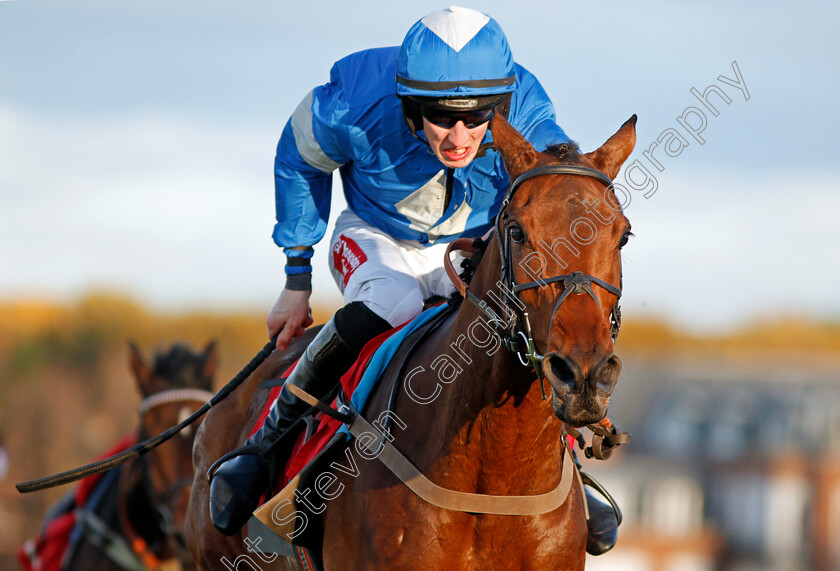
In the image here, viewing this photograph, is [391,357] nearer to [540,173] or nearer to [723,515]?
[540,173]

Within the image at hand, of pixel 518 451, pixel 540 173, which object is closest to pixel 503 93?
pixel 540 173

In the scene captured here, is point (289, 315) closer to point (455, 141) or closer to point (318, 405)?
point (318, 405)

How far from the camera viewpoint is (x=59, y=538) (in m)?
8.73

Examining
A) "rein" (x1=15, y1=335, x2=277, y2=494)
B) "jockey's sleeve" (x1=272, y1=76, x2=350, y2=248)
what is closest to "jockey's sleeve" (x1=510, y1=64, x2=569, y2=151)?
"jockey's sleeve" (x1=272, y1=76, x2=350, y2=248)

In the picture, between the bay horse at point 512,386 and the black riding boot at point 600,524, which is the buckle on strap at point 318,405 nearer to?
the bay horse at point 512,386

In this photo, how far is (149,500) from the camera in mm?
8430

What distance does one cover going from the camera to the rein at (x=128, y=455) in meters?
5.04

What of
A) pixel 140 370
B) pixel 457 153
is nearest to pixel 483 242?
pixel 457 153

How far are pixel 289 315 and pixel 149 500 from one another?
417 cm

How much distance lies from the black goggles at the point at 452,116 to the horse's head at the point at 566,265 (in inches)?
28.4

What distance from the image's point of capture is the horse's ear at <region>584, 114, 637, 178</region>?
10.8ft

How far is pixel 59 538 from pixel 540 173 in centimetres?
701

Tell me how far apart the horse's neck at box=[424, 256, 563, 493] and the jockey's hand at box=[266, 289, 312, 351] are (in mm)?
1579

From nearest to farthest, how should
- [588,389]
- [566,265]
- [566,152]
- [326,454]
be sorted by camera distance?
[588,389] < [566,265] < [566,152] < [326,454]
